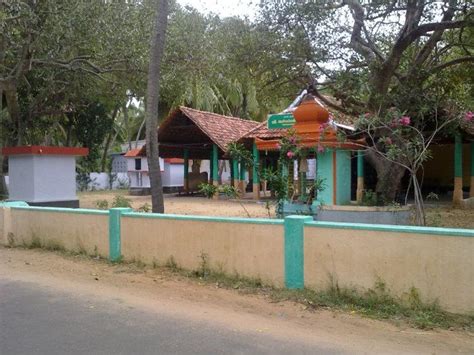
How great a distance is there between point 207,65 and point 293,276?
1035 cm

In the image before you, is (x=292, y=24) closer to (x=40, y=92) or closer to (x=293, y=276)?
(x=293, y=276)

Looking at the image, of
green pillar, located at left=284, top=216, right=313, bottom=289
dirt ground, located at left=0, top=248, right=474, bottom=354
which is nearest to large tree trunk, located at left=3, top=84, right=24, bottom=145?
dirt ground, located at left=0, top=248, right=474, bottom=354

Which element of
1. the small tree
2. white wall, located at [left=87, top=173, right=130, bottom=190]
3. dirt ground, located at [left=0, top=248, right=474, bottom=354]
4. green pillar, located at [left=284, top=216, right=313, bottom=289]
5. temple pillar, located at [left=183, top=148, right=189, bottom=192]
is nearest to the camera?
dirt ground, located at [left=0, top=248, right=474, bottom=354]

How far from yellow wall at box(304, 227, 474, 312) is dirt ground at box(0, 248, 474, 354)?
500mm

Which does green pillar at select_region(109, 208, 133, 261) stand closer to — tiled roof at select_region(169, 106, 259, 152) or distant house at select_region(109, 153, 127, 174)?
tiled roof at select_region(169, 106, 259, 152)

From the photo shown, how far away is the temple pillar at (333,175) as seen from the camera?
1136cm

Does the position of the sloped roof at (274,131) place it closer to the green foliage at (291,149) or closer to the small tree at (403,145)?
the green foliage at (291,149)

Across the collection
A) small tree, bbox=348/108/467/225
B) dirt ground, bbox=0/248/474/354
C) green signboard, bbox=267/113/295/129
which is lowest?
dirt ground, bbox=0/248/474/354

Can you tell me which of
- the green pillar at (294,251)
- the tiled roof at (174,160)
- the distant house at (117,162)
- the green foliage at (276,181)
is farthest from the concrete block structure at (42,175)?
the distant house at (117,162)

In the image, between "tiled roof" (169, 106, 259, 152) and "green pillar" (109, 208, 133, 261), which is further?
"tiled roof" (169, 106, 259, 152)

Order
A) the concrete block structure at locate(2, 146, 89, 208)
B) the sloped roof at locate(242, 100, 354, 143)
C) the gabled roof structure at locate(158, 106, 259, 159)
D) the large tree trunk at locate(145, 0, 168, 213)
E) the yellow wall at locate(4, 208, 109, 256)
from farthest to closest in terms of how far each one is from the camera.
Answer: the gabled roof structure at locate(158, 106, 259, 159) < the concrete block structure at locate(2, 146, 89, 208) < the sloped roof at locate(242, 100, 354, 143) < the large tree trunk at locate(145, 0, 168, 213) < the yellow wall at locate(4, 208, 109, 256)

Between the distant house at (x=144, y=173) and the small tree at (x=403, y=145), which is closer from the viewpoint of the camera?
the small tree at (x=403, y=145)

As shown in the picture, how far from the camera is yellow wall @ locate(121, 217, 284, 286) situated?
693 cm

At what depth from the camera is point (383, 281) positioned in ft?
19.6
